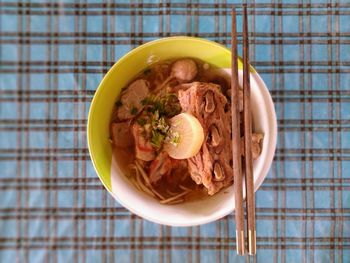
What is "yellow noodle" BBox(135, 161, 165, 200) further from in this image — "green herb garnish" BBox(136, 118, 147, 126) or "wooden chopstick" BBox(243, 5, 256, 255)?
"wooden chopstick" BBox(243, 5, 256, 255)

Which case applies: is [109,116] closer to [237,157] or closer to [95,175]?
[95,175]

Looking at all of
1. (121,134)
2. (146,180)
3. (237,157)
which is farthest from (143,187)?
(237,157)

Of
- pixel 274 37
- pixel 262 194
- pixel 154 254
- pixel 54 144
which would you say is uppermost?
pixel 274 37

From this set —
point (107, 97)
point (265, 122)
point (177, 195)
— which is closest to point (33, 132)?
point (107, 97)

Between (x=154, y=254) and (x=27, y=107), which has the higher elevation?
(x=27, y=107)

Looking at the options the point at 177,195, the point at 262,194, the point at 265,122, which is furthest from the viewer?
the point at 262,194

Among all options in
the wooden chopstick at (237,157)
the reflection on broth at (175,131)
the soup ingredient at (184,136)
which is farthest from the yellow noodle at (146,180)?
the wooden chopstick at (237,157)

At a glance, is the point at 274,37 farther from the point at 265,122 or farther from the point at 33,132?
the point at 33,132
